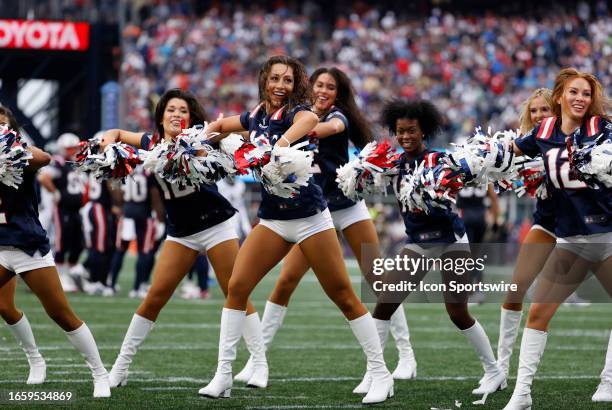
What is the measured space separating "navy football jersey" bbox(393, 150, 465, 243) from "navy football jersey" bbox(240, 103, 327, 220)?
0.54 meters

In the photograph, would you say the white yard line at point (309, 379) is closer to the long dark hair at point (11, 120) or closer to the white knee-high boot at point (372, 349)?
the white knee-high boot at point (372, 349)

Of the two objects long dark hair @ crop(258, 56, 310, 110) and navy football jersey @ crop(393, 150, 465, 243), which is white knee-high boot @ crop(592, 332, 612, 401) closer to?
navy football jersey @ crop(393, 150, 465, 243)

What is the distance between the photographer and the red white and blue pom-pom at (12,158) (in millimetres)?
5398

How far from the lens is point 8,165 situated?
5.41m

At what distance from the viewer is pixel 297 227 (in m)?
5.71

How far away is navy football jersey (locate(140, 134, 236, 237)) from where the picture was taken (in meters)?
6.02

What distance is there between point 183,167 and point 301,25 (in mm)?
22940

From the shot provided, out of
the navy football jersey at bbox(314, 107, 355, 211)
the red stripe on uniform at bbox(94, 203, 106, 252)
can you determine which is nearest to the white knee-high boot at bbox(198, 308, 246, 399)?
the navy football jersey at bbox(314, 107, 355, 211)

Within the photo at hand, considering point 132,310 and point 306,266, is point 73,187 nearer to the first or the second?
point 132,310

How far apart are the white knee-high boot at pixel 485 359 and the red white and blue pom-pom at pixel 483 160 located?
100 cm

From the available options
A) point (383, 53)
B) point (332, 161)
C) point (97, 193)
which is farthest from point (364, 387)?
point (383, 53)

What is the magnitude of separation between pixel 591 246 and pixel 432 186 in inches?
32.1

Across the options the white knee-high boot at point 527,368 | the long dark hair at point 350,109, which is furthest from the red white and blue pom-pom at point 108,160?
→ the white knee-high boot at point 527,368

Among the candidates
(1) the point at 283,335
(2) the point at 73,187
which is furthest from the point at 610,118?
(2) the point at 73,187
